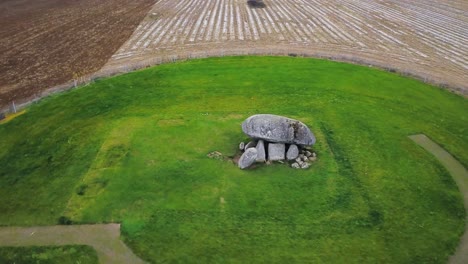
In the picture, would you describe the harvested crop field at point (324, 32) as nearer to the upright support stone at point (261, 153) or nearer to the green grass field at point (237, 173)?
the green grass field at point (237, 173)


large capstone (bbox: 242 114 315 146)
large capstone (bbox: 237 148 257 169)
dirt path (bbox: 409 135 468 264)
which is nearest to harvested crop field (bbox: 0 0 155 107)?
large capstone (bbox: 237 148 257 169)

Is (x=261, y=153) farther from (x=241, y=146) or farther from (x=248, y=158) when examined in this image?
(x=241, y=146)

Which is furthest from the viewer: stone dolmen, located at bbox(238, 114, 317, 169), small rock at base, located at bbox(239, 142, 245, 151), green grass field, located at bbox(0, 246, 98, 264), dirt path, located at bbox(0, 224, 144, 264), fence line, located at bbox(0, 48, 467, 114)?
fence line, located at bbox(0, 48, 467, 114)

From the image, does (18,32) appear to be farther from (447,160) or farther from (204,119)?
(447,160)

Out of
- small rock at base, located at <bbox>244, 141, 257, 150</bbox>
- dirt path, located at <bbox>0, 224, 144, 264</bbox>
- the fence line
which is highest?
the fence line

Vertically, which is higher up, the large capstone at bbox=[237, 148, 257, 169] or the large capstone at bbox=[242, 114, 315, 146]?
the large capstone at bbox=[242, 114, 315, 146]

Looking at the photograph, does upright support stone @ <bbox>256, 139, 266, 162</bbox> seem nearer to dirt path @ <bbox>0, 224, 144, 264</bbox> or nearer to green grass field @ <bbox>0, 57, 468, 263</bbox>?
green grass field @ <bbox>0, 57, 468, 263</bbox>

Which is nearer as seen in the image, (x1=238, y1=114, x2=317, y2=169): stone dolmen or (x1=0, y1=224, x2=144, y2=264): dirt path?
(x1=0, y1=224, x2=144, y2=264): dirt path
